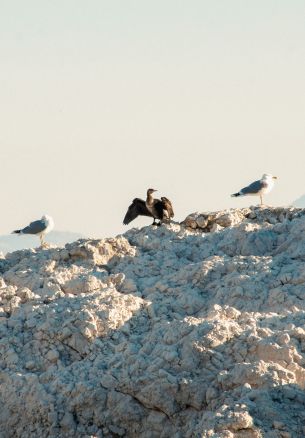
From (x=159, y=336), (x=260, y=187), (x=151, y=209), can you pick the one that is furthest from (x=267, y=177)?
(x=159, y=336)

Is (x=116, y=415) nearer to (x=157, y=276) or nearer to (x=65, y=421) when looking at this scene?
(x=65, y=421)

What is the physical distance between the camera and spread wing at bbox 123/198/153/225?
2840cm

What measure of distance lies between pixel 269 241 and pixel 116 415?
7387mm

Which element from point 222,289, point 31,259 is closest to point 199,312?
point 222,289

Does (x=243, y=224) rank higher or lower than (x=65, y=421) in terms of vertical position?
higher

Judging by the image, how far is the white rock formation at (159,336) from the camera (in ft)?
55.9

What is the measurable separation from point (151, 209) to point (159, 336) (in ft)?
28.6

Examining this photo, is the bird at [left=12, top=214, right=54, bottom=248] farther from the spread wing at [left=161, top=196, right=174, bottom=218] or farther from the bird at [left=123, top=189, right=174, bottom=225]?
the spread wing at [left=161, top=196, right=174, bottom=218]

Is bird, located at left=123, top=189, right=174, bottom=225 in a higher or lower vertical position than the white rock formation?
higher

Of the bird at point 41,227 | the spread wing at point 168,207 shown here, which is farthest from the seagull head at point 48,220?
the spread wing at point 168,207

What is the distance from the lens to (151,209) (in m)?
27.3

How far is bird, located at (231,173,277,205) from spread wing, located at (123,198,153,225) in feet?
9.11

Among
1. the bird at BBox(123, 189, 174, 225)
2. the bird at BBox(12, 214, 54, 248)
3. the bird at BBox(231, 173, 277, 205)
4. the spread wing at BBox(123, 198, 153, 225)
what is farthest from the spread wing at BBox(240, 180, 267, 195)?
the bird at BBox(12, 214, 54, 248)

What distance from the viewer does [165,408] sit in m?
17.3
